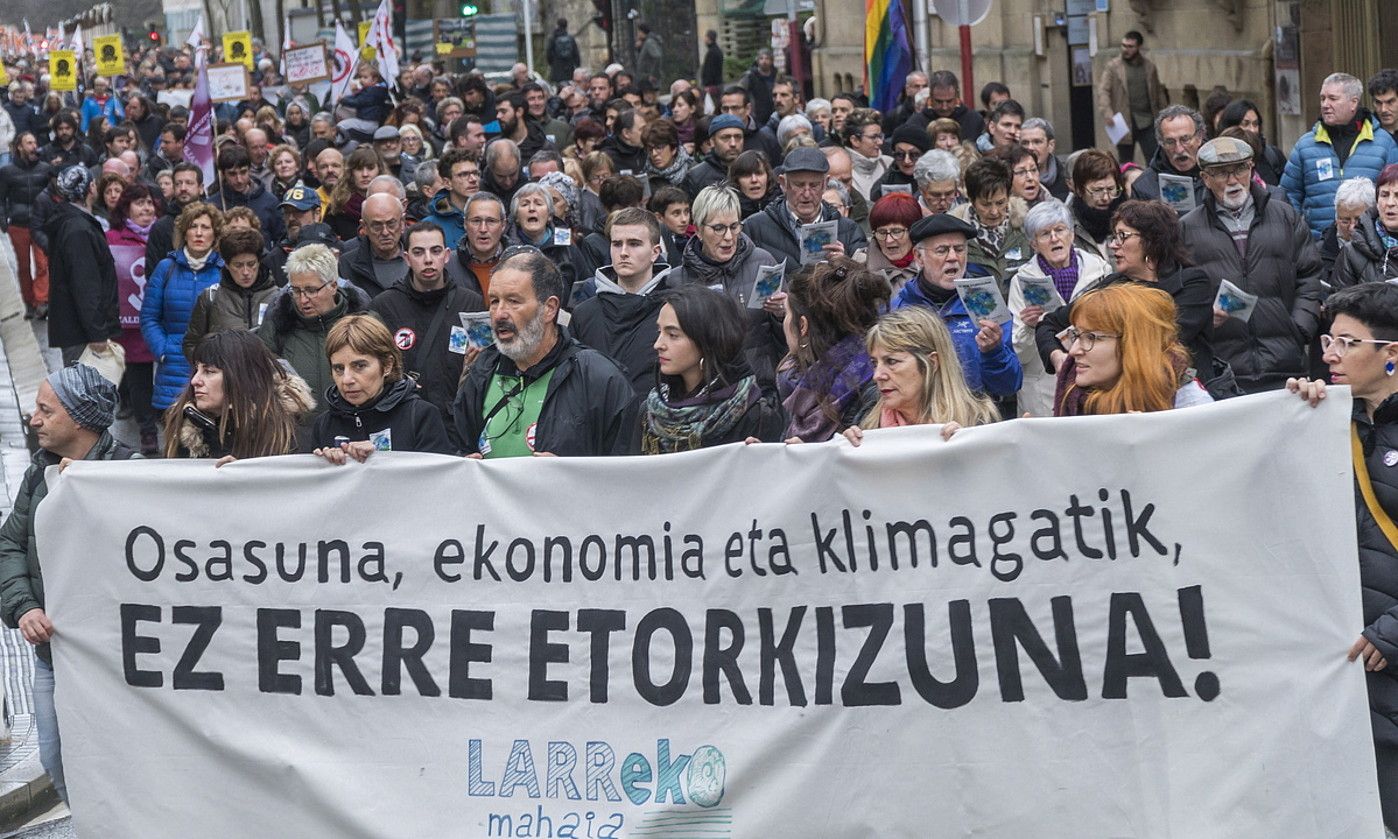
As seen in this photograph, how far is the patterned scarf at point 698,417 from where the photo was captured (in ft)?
A: 18.3

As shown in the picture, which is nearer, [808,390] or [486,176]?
[808,390]

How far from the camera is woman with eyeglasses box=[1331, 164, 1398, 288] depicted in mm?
8148

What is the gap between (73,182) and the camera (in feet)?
41.8

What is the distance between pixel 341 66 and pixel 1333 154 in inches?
684

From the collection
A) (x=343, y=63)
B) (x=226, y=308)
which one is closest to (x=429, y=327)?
(x=226, y=308)

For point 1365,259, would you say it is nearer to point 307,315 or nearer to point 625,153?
point 307,315

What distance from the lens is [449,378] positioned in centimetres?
807

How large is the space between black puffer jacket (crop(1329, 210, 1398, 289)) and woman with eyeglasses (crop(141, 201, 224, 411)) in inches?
205

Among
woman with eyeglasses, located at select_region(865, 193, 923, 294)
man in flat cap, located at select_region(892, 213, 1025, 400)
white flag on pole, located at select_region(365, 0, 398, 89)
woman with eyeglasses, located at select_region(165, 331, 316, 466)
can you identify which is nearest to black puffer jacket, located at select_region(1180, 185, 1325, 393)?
woman with eyeglasses, located at select_region(865, 193, 923, 294)

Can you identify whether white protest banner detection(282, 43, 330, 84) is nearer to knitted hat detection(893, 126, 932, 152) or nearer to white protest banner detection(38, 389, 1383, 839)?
knitted hat detection(893, 126, 932, 152)

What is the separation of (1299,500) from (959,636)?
84 cm

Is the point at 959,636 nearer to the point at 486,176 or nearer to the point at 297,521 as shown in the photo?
the point at 297,521

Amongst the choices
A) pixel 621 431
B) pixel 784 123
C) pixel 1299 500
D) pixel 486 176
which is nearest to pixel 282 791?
pixel 621 431

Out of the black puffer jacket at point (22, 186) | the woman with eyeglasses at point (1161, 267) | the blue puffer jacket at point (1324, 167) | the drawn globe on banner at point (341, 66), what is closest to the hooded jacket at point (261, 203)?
the black puffer jacket at point (22, 186)
